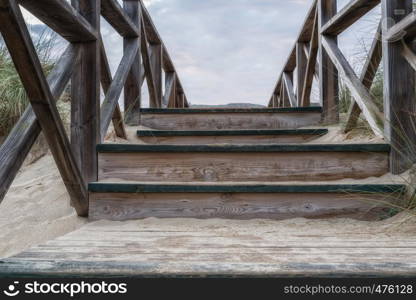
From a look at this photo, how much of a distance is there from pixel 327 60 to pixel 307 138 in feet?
3.18

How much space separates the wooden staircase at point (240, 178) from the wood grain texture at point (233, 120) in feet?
1.67

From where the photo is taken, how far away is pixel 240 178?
184cm

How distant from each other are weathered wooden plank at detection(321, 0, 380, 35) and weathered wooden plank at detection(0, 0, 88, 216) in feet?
5.82

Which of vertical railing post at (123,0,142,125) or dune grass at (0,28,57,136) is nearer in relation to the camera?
dune grass at (0,28,57,136)

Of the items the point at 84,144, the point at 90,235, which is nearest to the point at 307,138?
the point at 84,144

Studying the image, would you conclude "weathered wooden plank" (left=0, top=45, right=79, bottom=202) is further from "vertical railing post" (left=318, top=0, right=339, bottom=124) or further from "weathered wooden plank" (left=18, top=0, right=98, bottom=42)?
"vertical railing post" (left=318, top=0, right=339, bottom=124)

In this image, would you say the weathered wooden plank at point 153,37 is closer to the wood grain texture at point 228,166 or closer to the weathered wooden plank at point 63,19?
the weathered wooden plank at point 63,19

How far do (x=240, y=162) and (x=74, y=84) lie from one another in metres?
0.85

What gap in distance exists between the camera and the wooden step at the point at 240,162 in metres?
1.81

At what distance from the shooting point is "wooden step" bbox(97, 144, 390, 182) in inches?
71.1

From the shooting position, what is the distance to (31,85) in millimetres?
1248

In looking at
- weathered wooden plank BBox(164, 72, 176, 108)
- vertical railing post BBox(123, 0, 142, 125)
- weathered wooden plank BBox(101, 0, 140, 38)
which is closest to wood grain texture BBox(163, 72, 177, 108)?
weathered wooden plank BBox(164, 72, 176, 108)

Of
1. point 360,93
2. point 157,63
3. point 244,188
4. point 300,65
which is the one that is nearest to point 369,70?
point 360,93

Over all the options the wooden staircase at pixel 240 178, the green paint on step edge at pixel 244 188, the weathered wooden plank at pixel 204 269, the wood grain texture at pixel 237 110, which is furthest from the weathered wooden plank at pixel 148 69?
the weathered wooden plank at pixel 204 269
